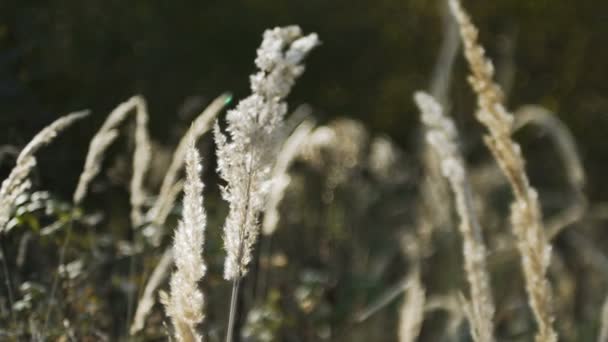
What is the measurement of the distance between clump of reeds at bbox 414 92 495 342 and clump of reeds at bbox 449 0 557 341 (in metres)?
0.07

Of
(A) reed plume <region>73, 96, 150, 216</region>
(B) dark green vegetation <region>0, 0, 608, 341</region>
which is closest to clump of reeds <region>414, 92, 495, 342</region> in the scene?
(A) reed plume <region>73, 96, 150, 216</region>

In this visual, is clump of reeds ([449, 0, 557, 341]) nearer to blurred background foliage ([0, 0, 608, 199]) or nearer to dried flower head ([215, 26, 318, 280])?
dried flower head ([215, 26, 318, 280])

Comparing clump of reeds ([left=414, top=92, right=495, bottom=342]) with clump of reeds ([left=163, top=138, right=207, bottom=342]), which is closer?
clump of reeds ([left=163, top=138, right=207, bottom=342])

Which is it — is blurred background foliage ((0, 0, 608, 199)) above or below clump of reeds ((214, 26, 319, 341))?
above

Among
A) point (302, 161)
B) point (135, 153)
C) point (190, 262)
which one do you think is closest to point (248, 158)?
point (190, 262)

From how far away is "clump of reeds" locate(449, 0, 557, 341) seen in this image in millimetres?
1529

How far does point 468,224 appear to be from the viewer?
5.14 ft

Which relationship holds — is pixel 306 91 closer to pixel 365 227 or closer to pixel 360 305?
pixel 365 227

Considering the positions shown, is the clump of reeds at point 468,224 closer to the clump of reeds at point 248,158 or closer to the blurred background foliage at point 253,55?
the clump of reeds at point 248,158

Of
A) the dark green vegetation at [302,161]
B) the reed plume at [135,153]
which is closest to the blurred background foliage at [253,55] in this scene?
the dark green vegetation at [302,161]

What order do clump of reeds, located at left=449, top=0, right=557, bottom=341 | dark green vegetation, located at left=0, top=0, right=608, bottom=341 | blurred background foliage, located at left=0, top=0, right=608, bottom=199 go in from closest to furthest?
clump of reeds, located at left=449, top=0, right=557, bottom=341, dark green vegetation, located at left=0, top=0, right=608, bottom=341, blurred background foliage, located at left=0, top=0, right=608, bottom=199

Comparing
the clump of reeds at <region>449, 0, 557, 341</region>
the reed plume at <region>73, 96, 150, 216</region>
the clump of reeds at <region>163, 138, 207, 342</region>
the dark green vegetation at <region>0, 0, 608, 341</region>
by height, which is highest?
the dark green vegetation at <region>0, 0, 608, 341</region>

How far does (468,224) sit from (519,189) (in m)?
0.12

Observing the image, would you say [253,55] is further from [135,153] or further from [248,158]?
[248,158]
